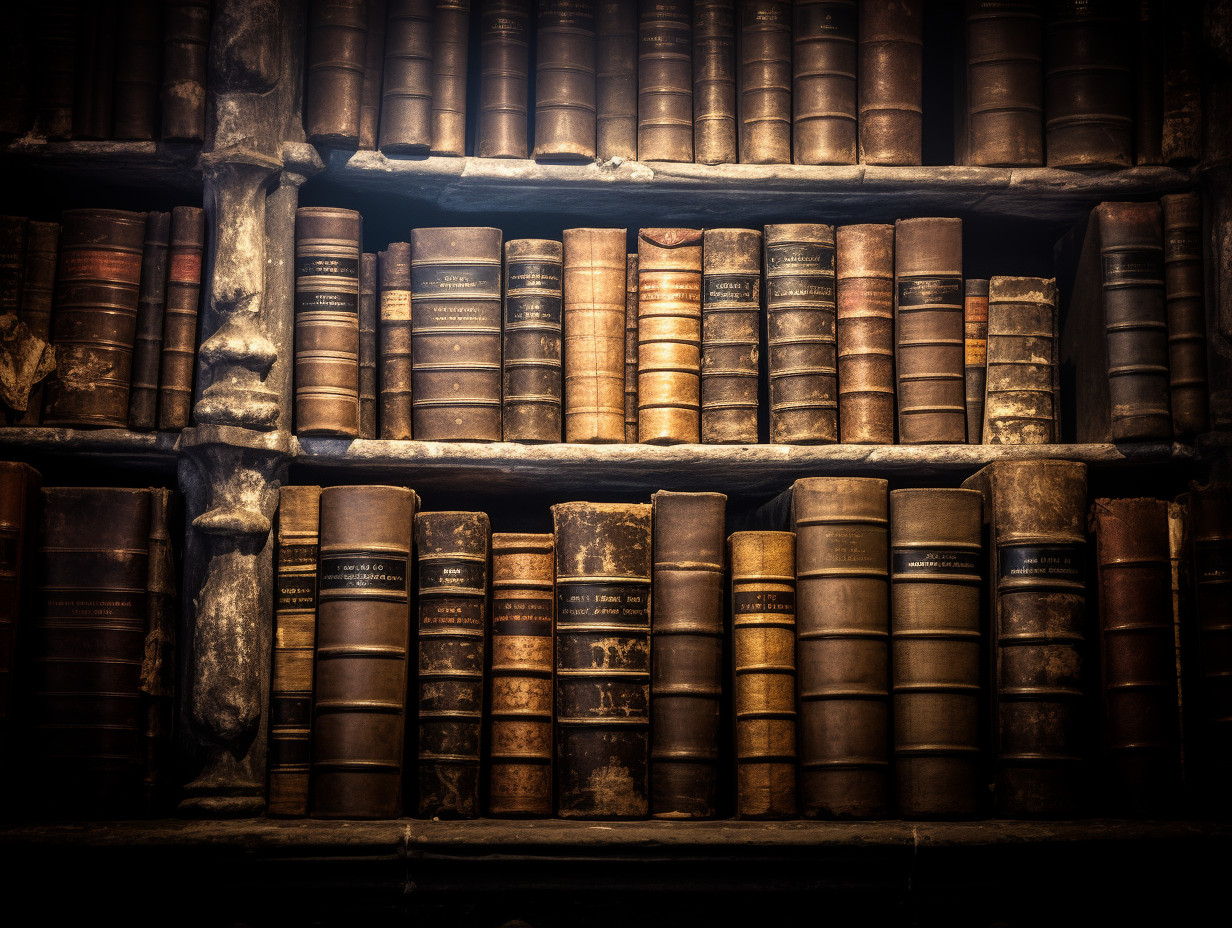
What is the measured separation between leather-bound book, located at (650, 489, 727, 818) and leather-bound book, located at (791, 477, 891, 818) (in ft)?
0.52

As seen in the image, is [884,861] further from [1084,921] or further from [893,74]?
[893,74]

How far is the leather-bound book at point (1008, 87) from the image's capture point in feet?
7.35

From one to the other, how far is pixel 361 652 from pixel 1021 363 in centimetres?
140

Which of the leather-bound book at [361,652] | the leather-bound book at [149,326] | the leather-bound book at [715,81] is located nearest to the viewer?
the leather-bound book at [361,652]

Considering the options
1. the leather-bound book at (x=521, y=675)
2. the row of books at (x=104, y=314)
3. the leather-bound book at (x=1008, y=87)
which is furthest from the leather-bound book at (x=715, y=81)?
the row of books at (x=104, y=314)

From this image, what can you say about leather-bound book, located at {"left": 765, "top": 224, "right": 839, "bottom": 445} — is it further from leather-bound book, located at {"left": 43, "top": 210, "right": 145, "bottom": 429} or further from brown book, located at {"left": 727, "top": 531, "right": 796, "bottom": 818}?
leather-bound book, located at {"left": 43, "top": 210, "right": 145, "bottom": 429}

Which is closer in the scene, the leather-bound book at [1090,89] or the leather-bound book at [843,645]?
the leather-bound book at [843,645]

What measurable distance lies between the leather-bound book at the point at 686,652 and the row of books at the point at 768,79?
72 centimetres

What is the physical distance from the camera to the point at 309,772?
2043mm

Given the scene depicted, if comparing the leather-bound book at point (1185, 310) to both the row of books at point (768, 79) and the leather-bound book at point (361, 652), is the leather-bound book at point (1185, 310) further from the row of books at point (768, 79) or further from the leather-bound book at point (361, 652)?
the leather-bound book at point (361, 652)

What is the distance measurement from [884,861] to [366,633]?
3.26 feet

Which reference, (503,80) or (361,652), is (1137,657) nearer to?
(361,652)

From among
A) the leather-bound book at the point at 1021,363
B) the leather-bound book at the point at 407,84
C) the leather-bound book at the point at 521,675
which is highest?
the leather-bound book at the point at 407,84

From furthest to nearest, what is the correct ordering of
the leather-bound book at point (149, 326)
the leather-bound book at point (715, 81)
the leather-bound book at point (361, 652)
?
the leather-bound book at point (715, 81)
the leather-bound book at point (149, 326)
the leather-bound book at point (361, 652)
